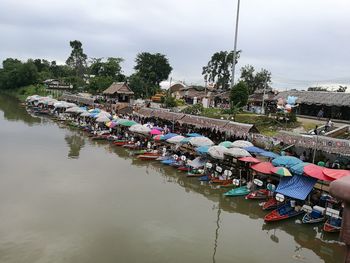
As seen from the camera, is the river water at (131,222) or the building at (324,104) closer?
the river water at (131,222)

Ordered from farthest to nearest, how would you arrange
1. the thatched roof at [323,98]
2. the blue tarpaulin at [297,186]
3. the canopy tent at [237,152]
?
the thatched roof at [323,98], the canopy tent at [237,152], the blue tarpaulin at [297,186]

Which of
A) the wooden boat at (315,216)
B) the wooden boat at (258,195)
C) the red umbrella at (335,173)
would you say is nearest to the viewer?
the red umbrella at (335,173)

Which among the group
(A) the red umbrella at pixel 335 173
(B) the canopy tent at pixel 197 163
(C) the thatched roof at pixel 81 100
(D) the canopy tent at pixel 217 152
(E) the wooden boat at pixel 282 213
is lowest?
(E) the wooden boat at pixel 282 213

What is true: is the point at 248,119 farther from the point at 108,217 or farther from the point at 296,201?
the point at 108,217

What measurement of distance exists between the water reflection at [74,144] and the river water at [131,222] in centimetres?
339

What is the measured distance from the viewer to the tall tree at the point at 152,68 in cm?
6556

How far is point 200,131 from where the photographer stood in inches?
1253

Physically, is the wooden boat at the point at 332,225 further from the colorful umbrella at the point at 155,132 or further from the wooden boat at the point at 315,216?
the colorful umbrella at the point at 155,132

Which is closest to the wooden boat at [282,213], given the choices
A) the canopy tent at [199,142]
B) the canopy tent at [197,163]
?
the canopy tent at [197,163]

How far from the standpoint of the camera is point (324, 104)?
33.4 m

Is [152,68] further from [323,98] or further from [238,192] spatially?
[238,192]

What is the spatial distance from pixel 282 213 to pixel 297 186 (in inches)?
66.7

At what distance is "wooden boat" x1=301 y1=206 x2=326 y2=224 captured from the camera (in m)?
15.5

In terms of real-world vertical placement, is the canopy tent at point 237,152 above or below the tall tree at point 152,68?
below
